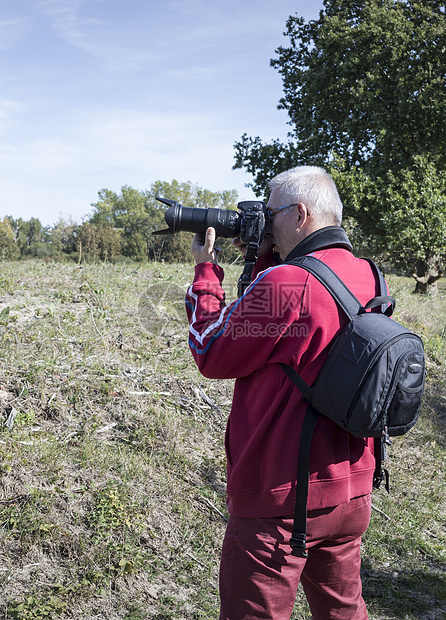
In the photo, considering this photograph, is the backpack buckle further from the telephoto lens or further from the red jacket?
the telephoto lens

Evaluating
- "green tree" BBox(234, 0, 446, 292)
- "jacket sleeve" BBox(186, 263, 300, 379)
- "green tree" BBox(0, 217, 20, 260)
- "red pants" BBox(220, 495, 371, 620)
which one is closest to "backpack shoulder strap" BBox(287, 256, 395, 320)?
"jacket sleeve" BBox(186, 263, 300, 379)

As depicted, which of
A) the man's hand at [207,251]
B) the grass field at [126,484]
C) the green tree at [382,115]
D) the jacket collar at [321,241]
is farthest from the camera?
the green tree at [382,115]

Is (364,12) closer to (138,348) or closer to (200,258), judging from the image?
(138,348)

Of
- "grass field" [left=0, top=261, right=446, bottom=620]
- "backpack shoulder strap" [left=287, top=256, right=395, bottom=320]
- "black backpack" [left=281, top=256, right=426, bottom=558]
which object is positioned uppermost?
"backpack shoulder strap" [left=287, top=256, right=395, bottom=320]

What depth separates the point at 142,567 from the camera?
→ 3129mm

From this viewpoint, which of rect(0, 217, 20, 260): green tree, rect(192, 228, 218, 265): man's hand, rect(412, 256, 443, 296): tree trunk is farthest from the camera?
rect(412, 256, 443, 296): tree trunk

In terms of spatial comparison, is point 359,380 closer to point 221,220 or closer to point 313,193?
point 313,193

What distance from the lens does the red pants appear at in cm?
169

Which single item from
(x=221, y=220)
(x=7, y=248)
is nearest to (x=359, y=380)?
(x=221, y=220)

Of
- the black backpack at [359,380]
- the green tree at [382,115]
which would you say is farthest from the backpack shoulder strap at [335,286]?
the green tree at [382,115]

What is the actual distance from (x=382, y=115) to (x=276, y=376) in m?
Result: 15.0

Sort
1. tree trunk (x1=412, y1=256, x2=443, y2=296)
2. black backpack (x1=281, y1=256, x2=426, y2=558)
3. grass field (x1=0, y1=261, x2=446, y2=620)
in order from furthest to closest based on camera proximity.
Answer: tree trunk (x1=412, y1=256, x2=443, y2=296) → grass field (x1=0, y1=261, x2=446, y2=620) → black backpack (x1=281, y1=256, x2=426, y2=558)

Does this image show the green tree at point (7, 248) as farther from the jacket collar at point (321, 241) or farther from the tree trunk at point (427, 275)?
the tree trunk at point (427, 275)

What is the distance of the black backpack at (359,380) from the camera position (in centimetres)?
164
